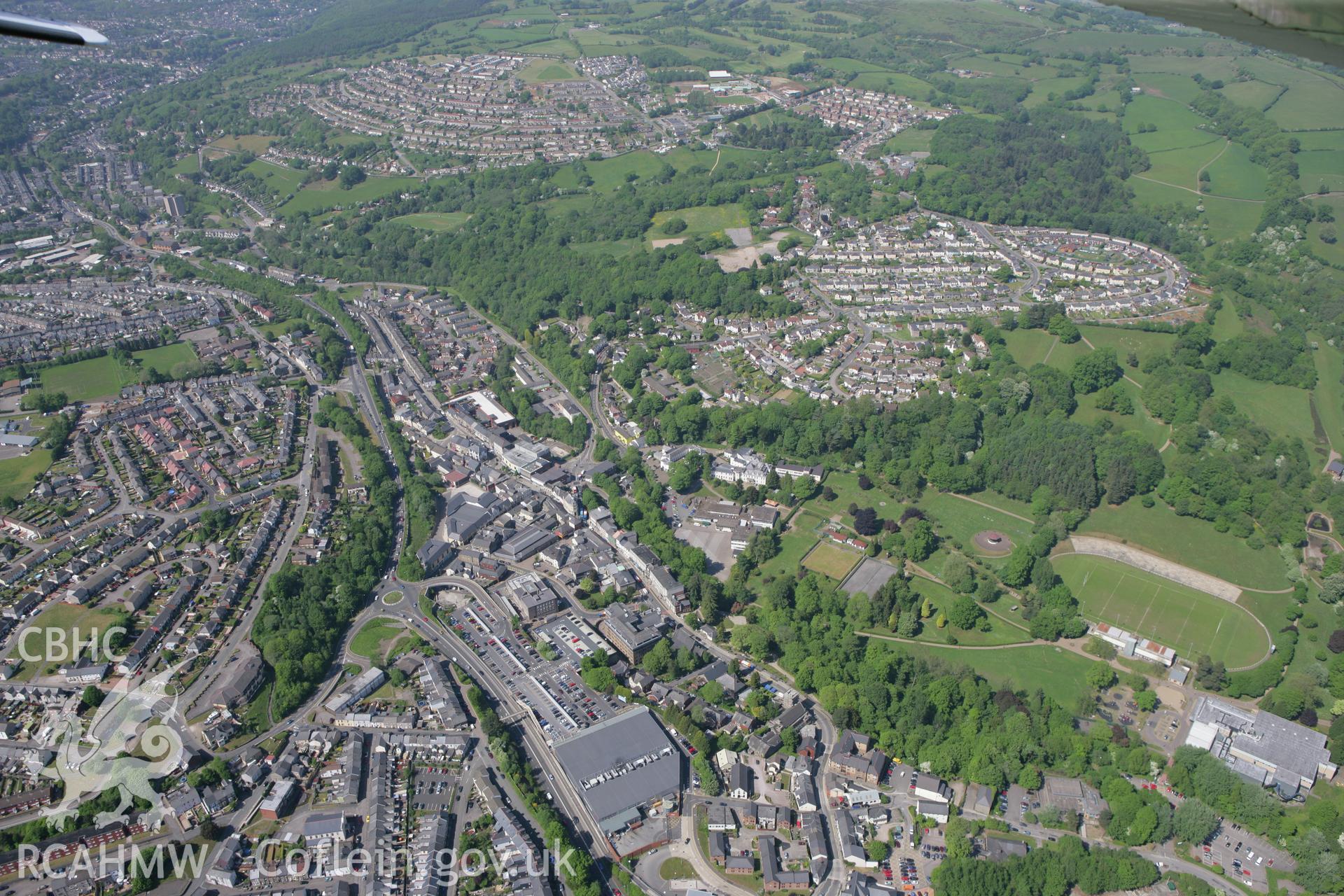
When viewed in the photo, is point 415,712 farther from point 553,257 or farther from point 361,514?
point 553,257

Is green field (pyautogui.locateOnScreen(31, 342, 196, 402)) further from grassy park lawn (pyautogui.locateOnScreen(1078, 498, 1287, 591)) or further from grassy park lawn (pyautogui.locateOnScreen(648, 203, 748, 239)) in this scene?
grassy park lawn (pyautogui.locateOnScreen(1078, 498, 1287, 591))

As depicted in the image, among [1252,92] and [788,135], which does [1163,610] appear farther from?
[1252,92]

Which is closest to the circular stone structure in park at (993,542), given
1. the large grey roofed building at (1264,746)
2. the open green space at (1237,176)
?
the large grey roofed building at (1264,746)

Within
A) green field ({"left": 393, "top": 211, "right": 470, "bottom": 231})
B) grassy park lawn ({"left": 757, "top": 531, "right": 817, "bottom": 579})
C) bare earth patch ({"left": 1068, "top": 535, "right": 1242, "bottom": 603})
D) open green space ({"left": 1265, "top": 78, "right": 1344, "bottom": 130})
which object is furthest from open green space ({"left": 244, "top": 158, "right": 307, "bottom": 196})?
open green space ({"left": 1265, "top": 78, "right": 1344, "bottom": 130})

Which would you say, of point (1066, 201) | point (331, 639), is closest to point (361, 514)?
point (331, 639)

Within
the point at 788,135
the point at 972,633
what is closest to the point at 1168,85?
the point at 788,135
